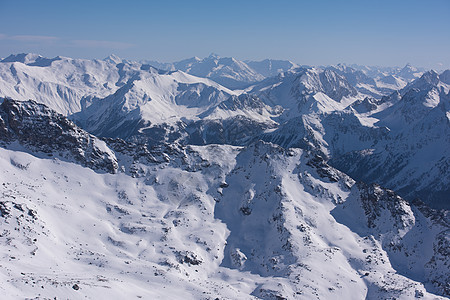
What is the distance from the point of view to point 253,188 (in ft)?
614

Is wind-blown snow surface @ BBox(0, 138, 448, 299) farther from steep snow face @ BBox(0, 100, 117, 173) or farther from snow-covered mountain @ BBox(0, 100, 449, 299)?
steep snow face @ BBox(0, 100, 117, 173)

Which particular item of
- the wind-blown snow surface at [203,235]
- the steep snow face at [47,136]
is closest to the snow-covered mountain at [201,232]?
the wind-blown snow surface at [203,235]

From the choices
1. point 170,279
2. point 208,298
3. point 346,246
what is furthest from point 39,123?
point 346,246

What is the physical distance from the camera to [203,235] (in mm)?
158125

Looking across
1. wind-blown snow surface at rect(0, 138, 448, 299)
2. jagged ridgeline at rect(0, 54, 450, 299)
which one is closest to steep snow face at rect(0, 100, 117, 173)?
jagged ridgeline at rect(0, 54, 450, 299)

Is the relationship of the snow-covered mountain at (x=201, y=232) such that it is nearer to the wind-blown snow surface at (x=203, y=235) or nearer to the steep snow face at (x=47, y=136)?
the wind-blown snow surface at (x=203, y=235)

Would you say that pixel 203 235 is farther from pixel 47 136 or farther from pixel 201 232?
pixel 47 136

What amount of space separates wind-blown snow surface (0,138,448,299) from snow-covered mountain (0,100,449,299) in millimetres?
552

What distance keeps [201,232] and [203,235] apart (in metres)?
2.49

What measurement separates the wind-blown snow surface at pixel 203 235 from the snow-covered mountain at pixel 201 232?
55cm

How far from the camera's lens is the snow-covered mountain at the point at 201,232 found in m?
118

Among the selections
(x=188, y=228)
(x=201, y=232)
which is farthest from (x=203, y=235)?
(x=188, y=228)

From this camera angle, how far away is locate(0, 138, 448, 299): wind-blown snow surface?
11669 cm

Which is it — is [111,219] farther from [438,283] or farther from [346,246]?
[438,283]
